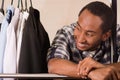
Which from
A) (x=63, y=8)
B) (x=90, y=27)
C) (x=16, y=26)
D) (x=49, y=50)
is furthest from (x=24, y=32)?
(x=63, y=8)

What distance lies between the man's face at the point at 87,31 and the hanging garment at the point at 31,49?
0.49 feet

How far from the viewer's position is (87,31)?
1.13 meters

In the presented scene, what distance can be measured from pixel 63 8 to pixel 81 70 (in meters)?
0.76

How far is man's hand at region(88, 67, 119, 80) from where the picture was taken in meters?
1.00

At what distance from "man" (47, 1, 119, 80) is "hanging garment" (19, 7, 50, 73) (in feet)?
0.19

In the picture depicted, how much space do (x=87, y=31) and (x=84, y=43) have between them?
49 millimetres

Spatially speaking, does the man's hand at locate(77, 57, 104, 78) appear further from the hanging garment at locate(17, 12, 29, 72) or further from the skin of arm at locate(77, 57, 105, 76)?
the hanging garment at locate(17, 12, 29, 72)

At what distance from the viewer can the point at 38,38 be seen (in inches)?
44.2

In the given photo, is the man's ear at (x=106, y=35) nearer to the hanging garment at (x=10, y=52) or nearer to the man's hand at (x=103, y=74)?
the man's hand at (x=103, y=74)

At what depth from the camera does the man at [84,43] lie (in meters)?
1.09

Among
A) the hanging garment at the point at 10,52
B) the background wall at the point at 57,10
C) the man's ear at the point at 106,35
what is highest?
the background wall at the point at 57,10

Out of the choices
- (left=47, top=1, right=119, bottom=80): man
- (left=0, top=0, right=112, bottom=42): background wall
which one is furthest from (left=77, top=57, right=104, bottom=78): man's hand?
(left=0, top=0, right=112, bottom=42): background wall

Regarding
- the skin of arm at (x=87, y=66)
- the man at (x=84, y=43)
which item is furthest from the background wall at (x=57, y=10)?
the skin of arm at (x=87, y=66)

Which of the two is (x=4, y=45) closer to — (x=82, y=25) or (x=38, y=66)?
(x=38, y=66)
